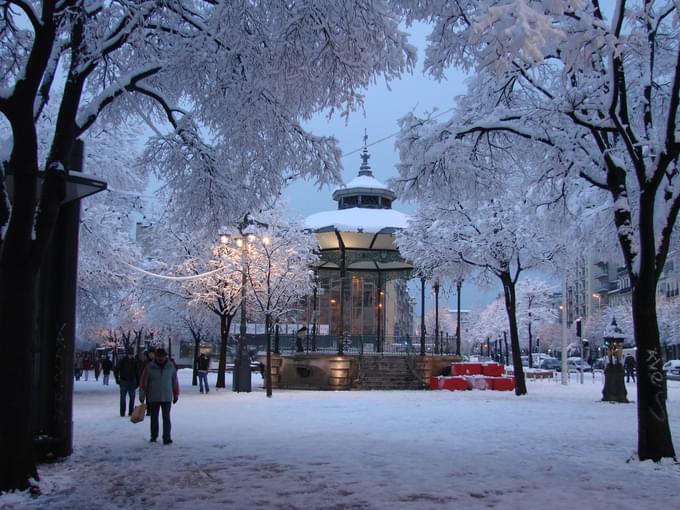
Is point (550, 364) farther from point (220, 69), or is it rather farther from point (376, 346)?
point (220, 69)

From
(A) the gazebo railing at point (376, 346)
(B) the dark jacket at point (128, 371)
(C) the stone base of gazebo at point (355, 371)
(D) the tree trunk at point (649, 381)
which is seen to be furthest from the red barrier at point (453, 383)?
(D) the tree trunk at point (649, 381)

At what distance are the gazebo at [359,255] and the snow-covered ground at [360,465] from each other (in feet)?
49.4

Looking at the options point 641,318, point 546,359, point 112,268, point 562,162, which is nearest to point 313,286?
point 112,268

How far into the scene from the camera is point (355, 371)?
3206 cm

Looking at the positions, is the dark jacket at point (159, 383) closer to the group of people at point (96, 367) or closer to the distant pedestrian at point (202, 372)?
the distant pedestrian at point (202, 372)

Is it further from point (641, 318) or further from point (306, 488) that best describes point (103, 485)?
point (641, 318)

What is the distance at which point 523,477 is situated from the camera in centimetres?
922

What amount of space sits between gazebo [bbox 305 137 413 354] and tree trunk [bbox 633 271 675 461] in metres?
18.6

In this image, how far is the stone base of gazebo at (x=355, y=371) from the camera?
1243 inches

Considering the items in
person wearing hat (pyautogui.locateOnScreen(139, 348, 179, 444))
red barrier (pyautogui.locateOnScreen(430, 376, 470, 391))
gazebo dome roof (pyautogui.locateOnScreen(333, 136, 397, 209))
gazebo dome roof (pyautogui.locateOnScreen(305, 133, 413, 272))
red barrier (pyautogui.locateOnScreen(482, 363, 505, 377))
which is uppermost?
gazebo dome roof (pyautogui.locateOnScreen(333, 136, 397, 209))

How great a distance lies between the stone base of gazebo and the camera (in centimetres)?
3156

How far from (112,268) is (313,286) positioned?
11.4 metres

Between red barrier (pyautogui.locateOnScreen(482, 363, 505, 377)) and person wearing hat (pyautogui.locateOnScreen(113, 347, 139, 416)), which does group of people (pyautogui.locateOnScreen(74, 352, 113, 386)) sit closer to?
red barrier (pyautogui.locateOnScreen(482, 363, 505, 377))

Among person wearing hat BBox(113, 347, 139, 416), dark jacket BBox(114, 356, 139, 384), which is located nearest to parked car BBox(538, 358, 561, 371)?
dark jacket BBox(114, 356, 139, 384)
